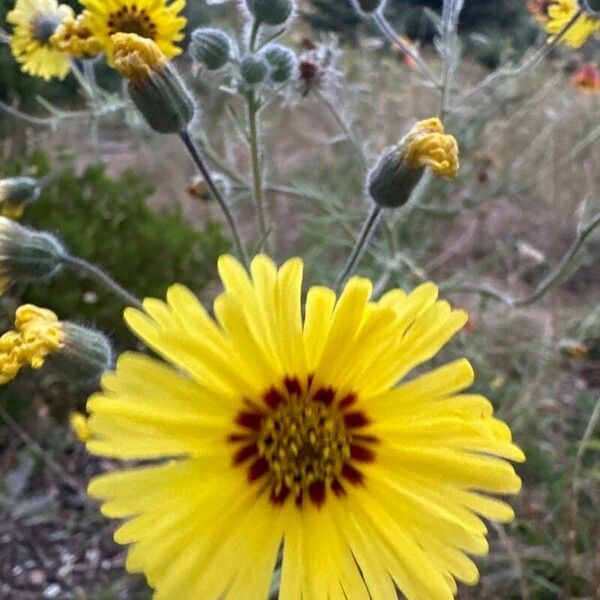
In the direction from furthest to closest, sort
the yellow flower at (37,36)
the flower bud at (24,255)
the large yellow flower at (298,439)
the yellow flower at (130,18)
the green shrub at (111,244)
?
the green shrub at (111,244) < the yellow flower at (37,36) < the yellow flower at (130,18) < the flower bud at (24,255) < the large yellow flower at (298,439)

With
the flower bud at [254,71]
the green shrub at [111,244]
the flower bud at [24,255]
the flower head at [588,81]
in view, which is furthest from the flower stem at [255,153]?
the flower head at [588,81]

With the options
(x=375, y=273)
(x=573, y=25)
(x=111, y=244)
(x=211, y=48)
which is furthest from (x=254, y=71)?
(x=111, y=244)

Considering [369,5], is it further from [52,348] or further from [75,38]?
[52,348]

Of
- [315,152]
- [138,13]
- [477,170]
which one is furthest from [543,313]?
[138,13]

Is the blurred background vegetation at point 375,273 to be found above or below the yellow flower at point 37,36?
below

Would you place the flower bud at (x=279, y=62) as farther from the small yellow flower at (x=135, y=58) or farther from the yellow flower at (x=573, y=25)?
the yellow flower at (x=573, y=25)
